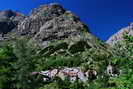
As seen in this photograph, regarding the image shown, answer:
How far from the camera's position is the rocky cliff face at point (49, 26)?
119750 mm

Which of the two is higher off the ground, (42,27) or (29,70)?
(42,27)

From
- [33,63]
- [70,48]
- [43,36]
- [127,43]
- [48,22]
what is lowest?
[127,43]

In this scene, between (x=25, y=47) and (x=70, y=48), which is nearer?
(x=25, y=47)

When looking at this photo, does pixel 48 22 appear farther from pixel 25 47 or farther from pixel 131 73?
pixel 131 73

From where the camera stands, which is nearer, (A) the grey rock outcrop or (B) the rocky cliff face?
(B) the rocky cliff face

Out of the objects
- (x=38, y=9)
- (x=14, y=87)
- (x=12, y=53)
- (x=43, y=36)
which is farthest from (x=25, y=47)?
(x=38, y=9)

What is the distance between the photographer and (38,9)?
146 meters

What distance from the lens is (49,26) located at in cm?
12600

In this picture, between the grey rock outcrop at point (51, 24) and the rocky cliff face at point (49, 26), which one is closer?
the rocky cliff face at point (49, 26)

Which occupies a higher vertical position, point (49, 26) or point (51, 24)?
point (51, 24)

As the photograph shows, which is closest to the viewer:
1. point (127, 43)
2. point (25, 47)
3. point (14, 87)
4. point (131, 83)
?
point (131, 83)

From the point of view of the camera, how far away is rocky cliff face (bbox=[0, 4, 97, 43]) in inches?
4715

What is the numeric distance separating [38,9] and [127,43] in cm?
13950

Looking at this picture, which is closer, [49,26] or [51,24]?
[49,26]
